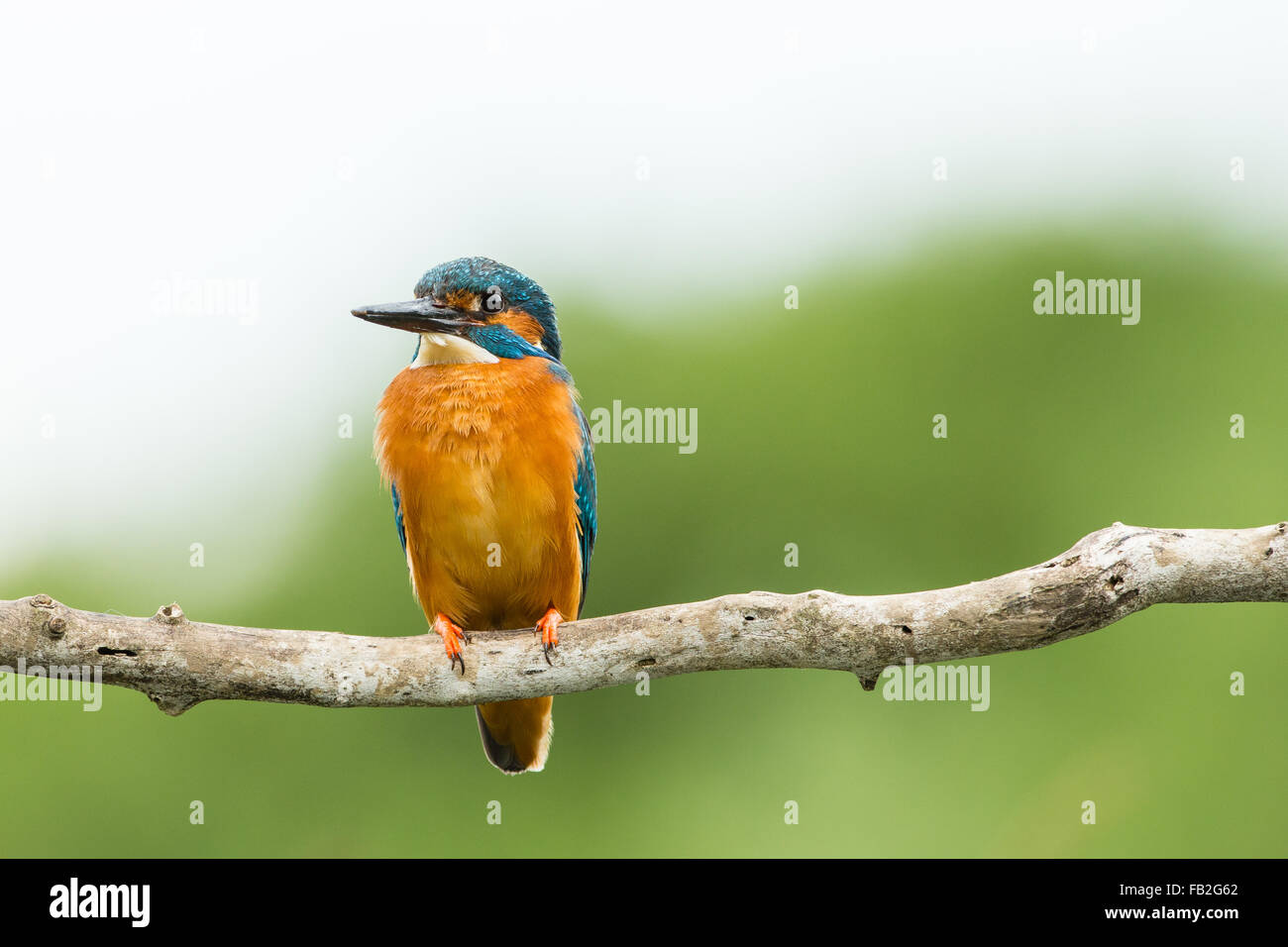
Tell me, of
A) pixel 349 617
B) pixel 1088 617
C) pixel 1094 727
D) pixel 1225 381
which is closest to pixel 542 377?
pixel 1088 617

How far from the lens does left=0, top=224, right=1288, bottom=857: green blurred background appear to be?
31.4 feet

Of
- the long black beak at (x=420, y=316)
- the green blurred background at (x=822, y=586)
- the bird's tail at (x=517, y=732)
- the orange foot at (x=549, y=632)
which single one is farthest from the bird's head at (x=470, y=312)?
the green blurred background at (x=822, y=586)

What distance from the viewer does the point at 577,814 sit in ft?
37.2

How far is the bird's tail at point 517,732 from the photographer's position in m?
5.10

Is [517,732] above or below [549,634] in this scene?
below

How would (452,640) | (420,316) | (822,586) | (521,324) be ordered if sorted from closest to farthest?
(452,640), (420,316), (521,324), (822,586)

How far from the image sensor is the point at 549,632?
415cm

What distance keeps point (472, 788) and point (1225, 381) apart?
795cm

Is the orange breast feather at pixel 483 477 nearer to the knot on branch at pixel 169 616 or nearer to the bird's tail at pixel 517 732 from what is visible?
the bird's tail at pixel 517 732

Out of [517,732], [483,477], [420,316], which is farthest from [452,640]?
[420,316]

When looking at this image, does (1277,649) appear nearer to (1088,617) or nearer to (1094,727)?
(1094,727)

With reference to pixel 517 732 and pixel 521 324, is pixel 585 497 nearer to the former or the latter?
pixel 521 324

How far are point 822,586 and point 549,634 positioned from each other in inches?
272

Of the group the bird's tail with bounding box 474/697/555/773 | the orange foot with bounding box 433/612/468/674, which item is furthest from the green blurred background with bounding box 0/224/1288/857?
the orange foot with bounding box 433/612/468/674
